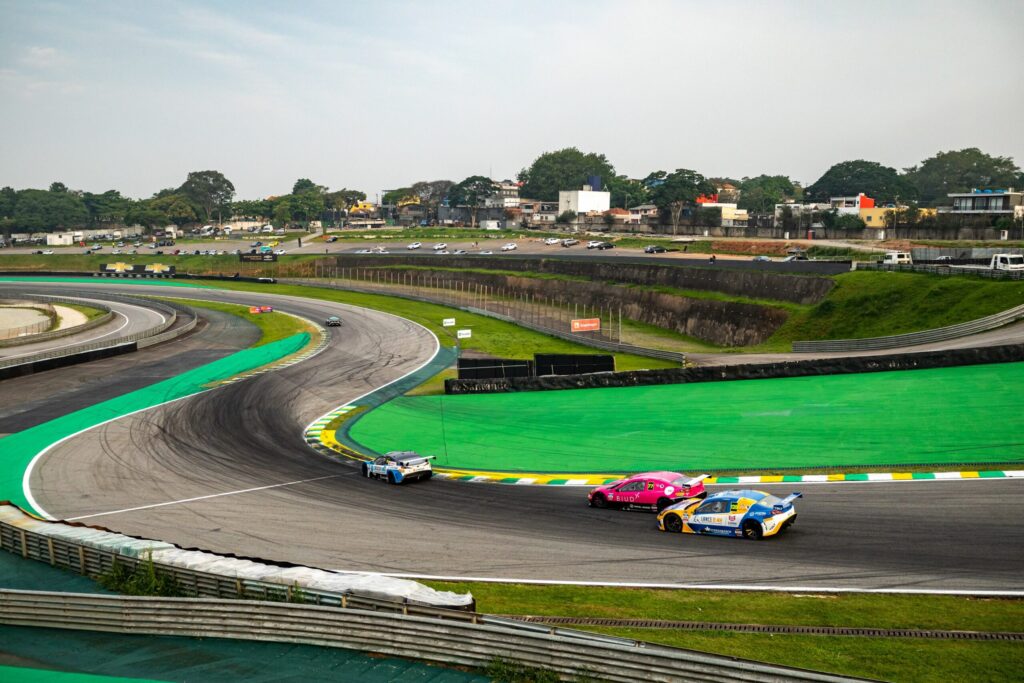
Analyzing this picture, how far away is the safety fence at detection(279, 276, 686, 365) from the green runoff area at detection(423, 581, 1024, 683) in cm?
3790

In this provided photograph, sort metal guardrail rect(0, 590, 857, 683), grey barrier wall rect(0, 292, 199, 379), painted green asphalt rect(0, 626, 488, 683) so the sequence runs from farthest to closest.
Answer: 1. grey barrier wall rect(0, 292, 199, 379)
2. painted green asphalt rect(0, 626, 488, 683)
3. metal guardrail rect(0, 590, 857, 683)

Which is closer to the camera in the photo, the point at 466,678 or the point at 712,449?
the point at 466,678

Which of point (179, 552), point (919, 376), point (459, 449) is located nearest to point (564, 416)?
point (459, 449)

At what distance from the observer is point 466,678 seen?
1418 centimetres

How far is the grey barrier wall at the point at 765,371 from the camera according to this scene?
38625mm

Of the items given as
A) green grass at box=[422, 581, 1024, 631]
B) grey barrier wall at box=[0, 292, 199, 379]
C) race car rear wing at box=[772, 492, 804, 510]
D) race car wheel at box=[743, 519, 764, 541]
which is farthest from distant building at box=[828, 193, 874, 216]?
green grass at box=[422, 581, 1024, 631]

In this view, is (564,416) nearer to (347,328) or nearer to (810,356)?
(810,356)

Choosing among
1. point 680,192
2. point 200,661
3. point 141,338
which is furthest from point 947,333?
point 680,192

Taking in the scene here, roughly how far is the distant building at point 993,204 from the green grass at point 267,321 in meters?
90.9

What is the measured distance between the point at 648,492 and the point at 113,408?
32.7 meters

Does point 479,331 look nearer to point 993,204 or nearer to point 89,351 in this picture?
point 89,351

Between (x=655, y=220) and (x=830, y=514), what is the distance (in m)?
160

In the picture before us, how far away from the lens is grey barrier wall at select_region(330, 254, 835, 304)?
227ft

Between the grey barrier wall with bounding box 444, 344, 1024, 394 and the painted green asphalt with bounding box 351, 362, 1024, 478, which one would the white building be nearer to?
the grey barrier wall with bounding box 444, 344, 1024, 394
